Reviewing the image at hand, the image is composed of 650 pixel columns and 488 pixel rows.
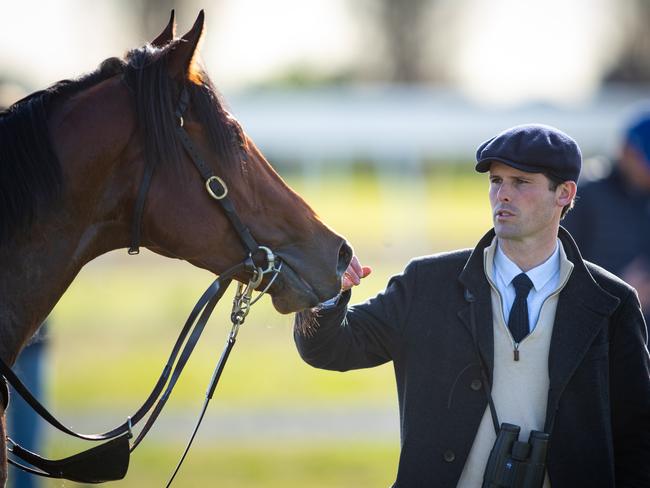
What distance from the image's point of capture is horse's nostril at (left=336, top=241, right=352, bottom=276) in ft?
11.1

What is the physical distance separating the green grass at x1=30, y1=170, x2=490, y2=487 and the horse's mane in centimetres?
100

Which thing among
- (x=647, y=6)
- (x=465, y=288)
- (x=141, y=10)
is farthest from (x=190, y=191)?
(x=647, y=6)

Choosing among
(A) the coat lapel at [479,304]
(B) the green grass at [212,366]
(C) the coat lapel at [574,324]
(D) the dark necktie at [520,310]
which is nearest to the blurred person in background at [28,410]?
(B) the green grass at [212,366]

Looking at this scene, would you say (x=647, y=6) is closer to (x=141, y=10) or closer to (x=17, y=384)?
(x=141, y=10)

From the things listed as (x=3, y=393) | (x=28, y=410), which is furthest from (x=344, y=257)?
(x=28, y=410)

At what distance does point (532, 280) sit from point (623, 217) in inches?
94.3

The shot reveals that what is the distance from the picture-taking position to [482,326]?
3.42 meters

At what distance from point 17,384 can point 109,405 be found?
641cm

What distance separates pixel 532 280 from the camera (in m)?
3.54

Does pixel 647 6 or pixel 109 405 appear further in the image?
pixel 647 6

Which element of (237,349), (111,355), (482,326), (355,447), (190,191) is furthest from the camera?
(237,349)

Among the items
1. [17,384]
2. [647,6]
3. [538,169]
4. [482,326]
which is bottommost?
[17,384]

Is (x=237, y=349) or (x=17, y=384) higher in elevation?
(x=237, y=349)

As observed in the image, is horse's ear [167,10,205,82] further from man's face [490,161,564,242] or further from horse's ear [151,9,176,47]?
man's face [490,161,564,242]
